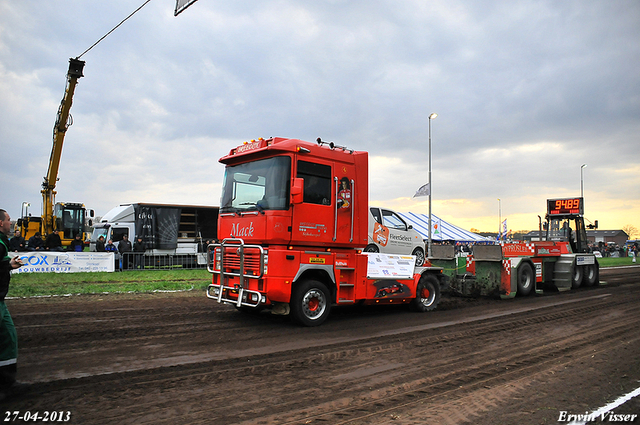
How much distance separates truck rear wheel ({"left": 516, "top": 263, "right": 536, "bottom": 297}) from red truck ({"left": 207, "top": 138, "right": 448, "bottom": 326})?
6173mm

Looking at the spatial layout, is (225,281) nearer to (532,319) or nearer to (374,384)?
(374,384)

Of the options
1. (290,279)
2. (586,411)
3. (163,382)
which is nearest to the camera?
(586,411)

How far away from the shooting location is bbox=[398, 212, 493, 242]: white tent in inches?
1326

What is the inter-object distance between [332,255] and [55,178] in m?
A: 20.1

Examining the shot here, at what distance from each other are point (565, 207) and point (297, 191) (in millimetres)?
13961

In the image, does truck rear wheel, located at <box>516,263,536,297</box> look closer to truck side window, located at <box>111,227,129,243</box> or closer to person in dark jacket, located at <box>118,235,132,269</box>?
person in dark jacket, located at <box>118,235,132,269</box>

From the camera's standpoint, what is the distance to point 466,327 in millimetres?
8055

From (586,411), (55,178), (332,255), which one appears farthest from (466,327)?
(55,178)

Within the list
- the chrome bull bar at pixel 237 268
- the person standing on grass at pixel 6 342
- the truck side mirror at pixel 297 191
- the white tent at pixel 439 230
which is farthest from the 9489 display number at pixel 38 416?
the white tent at pixel 439 230

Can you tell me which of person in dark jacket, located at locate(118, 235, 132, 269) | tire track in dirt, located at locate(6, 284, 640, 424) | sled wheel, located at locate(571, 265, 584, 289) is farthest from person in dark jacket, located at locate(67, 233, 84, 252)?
sled wheel, located at locate(571, 265, 584, 289)

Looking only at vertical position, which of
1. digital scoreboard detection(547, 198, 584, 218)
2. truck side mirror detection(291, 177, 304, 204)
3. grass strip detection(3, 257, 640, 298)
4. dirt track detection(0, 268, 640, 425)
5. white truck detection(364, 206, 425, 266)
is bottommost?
dirt track detection(0, 268, 640, 425)

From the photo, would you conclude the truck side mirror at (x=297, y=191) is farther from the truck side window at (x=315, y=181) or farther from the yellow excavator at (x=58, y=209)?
the yellow excavator at (x=58, y=209)

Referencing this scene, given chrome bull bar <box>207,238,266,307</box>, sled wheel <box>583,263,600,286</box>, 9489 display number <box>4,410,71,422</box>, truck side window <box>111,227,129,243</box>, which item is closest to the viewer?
9489 display number <box>4,410,71,422</box>

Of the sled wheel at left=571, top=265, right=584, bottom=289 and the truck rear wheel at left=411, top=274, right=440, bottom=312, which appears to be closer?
the truck rear wheel at left=411, top=274, right=440, bottom=312
